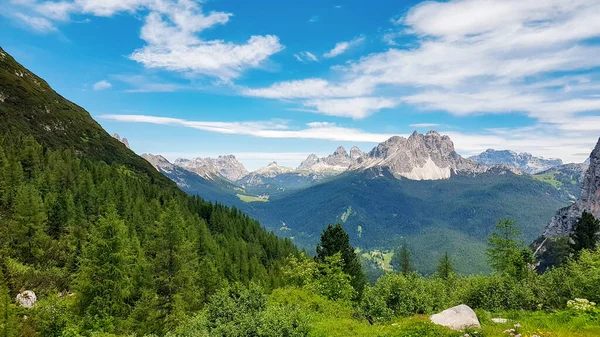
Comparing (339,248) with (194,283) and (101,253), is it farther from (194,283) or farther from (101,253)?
(101,253)

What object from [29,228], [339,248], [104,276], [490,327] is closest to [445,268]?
[339,248]

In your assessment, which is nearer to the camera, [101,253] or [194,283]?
[101,253]

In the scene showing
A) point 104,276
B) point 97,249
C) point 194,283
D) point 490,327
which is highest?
point 490,327

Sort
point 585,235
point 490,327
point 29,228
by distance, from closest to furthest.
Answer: point 490,327 → point 29,228 → point 585,235

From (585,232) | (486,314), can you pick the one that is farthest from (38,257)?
(585,232)

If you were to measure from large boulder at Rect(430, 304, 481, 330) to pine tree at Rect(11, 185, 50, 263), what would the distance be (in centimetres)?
6544

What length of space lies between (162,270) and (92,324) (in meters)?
18.2

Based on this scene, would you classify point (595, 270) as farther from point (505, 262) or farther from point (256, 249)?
point (256, 249)

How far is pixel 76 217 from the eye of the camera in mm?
69688

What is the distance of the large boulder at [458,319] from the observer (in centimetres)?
1964

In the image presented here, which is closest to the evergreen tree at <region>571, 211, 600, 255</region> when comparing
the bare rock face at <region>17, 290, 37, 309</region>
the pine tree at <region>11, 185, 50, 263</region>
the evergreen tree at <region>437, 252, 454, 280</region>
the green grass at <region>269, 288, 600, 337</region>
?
the evergreen tree at <region>437, 252, 454, 280</region>

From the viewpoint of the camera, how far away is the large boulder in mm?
19641

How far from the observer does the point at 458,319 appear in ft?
67.2

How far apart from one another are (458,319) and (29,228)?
7056 cm
